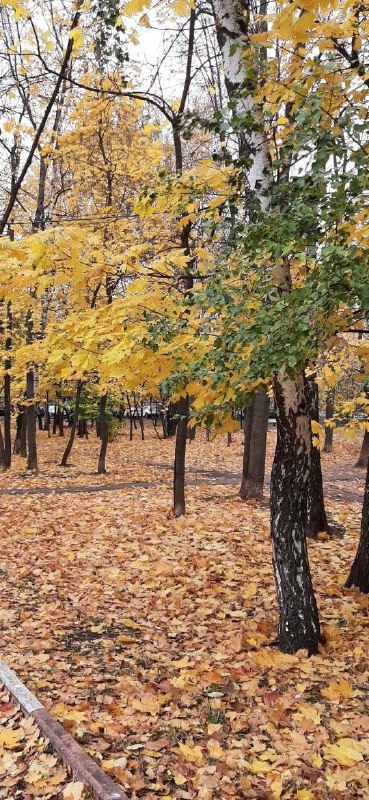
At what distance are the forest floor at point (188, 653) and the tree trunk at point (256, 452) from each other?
3.28 feet

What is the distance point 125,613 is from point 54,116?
15017mm

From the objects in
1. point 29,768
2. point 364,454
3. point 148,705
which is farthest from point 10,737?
point 364,454

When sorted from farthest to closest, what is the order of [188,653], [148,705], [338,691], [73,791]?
[188,653] → [338,691] → [148,705] → [73,791]

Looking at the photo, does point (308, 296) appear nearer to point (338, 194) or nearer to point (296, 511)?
point (338, 194)

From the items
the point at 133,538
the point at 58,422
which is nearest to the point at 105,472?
the point at 133,538

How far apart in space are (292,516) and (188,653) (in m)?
1.51

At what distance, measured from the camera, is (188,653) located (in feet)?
16.0

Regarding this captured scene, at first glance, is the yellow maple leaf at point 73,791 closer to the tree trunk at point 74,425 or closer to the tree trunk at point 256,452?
the tree trunk at point 256,452

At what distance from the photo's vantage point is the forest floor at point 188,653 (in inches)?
130

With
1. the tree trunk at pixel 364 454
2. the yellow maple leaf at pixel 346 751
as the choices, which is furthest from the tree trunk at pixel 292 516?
the tree trunk at pixel 364 454

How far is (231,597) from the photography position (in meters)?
6.07

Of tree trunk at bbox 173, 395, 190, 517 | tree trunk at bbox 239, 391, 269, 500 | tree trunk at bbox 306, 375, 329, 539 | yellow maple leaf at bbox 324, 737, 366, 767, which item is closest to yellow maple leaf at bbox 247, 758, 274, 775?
yellow maple leaf at bbox 324, 737, 366, 767

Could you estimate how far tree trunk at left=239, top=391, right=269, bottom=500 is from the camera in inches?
424

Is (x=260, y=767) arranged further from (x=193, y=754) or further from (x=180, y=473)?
(x=180, y=473)
